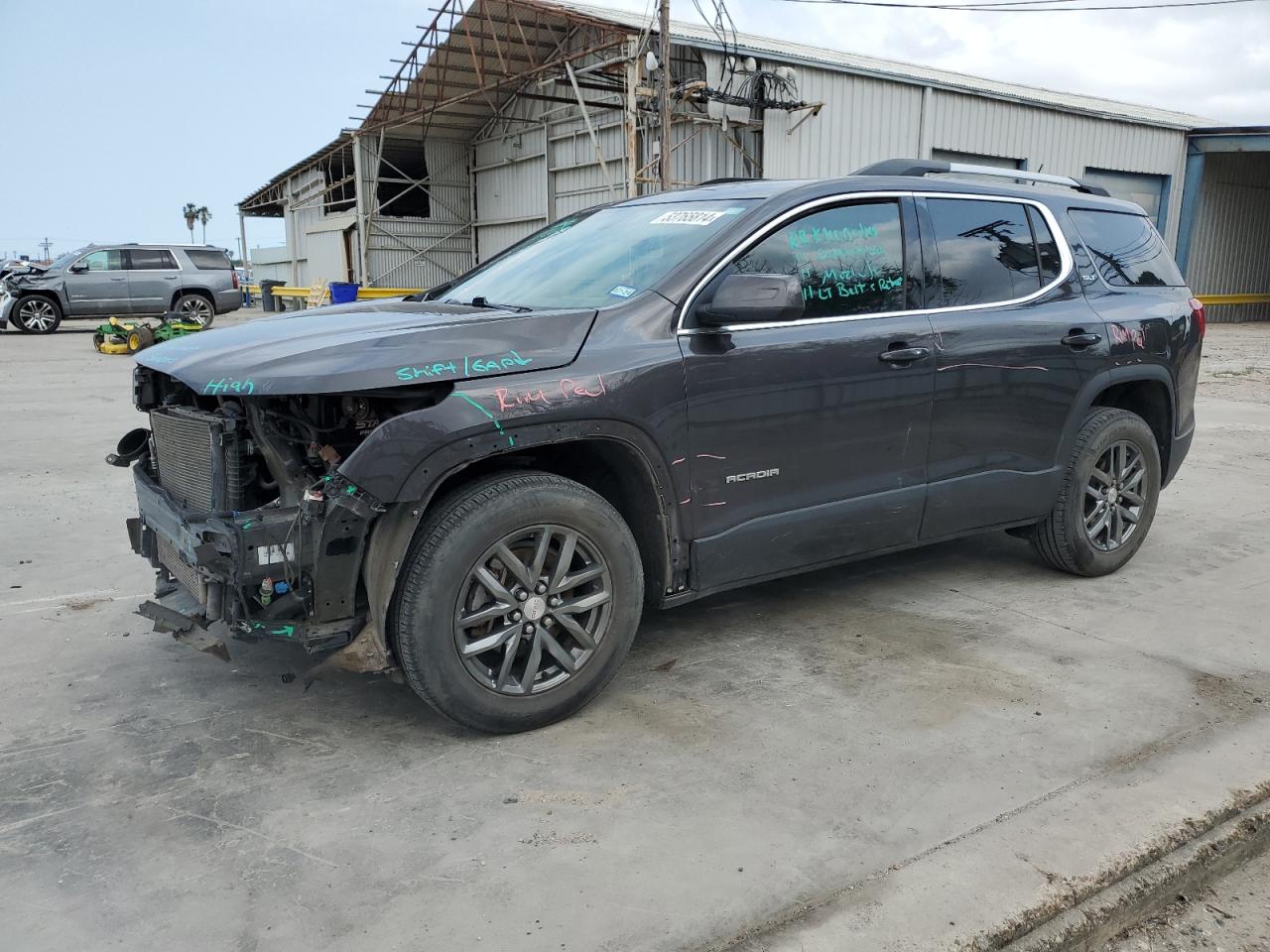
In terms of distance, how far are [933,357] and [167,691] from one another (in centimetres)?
319

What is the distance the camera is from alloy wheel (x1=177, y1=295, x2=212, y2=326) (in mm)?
21891

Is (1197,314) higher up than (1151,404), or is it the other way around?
(1197,314)

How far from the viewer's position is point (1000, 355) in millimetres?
4305

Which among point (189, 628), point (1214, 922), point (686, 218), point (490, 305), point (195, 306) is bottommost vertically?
point (1214, 922)

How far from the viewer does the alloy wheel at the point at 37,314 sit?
71.0ft

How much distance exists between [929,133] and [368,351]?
1898cm

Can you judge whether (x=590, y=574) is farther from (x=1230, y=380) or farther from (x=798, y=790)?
(x=1230, y=380)

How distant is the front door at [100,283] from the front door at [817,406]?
71.6 feet

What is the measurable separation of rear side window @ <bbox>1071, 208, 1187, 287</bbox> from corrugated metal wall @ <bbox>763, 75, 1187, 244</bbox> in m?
13.3

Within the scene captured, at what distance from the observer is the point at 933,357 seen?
408 cm

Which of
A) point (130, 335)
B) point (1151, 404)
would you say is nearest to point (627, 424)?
point (1151, 404)

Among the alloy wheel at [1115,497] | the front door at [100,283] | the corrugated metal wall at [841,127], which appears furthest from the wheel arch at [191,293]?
the alloy wheel at [1115,497]

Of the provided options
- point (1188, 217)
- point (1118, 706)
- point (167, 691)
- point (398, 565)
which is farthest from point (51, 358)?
point (1188, 217)

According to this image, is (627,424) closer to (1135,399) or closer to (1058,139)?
(1135,399)
